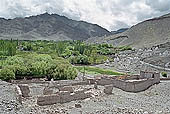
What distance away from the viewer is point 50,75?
4803 centimetres

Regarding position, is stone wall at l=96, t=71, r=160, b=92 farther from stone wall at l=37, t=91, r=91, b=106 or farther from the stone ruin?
stone wall at l=37, t=91, r=91, b=106

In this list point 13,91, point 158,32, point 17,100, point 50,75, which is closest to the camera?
point 17,100

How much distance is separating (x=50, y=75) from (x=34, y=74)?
3.41 m

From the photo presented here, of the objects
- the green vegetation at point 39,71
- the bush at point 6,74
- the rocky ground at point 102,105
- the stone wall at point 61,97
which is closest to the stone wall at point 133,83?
the rocky ground at point 102,105

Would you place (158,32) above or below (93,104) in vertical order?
above

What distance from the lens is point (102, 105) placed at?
27.0 metres

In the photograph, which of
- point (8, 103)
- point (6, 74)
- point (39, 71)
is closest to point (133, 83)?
point (8, 103)

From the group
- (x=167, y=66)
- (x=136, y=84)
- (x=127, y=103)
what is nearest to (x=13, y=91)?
(x=127, y=103)

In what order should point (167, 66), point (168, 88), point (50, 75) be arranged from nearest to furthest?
point (168, 88) → point (50, 75) → point (167, 66)

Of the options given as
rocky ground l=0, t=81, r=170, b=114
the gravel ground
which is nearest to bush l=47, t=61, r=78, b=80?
rocky ground l=0, t=81, r=170, b=114

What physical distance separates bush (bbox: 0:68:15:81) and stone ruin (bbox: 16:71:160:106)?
20.7ft

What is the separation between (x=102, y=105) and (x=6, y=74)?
2362 cm

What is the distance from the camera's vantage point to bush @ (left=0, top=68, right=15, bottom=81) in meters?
43.3

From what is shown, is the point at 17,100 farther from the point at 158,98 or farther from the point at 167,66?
the point at 167,66
